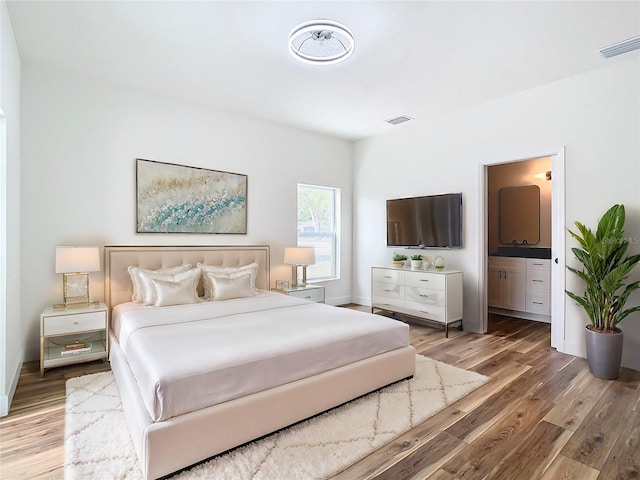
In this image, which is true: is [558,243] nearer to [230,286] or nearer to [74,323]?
[230,286]

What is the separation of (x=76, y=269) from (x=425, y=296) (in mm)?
3841

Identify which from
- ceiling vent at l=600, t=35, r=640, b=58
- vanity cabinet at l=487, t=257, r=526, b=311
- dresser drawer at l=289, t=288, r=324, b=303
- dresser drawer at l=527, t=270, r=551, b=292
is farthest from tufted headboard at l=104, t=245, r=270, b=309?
ceiling vent at l=600, t=35, r=640, b=58

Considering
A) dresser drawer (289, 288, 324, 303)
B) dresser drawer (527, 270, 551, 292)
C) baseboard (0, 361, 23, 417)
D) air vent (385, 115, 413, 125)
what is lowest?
baseboard (0, 361, 23, 417)

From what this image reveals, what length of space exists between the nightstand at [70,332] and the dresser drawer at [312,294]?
2212 millimetres

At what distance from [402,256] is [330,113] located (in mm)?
2253

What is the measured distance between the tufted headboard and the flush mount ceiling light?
2.45m

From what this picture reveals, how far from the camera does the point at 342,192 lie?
19.5 feet

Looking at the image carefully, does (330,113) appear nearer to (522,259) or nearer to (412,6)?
(412,6)

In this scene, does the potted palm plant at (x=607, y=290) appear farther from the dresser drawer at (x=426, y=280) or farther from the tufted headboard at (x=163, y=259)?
the tufted headboard at (x=163, y=259)

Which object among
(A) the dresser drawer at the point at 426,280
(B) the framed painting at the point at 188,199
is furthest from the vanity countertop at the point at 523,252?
(B) the framed painting at the point at 188,199

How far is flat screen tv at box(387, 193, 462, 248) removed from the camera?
4.61 m

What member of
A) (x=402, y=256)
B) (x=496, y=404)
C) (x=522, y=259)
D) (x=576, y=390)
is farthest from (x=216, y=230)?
(x=522, y=259)

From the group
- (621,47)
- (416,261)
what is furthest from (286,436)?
(621,47)

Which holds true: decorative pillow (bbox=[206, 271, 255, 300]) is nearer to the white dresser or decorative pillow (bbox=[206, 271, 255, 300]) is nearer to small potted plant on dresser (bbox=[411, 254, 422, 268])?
the white dresser
